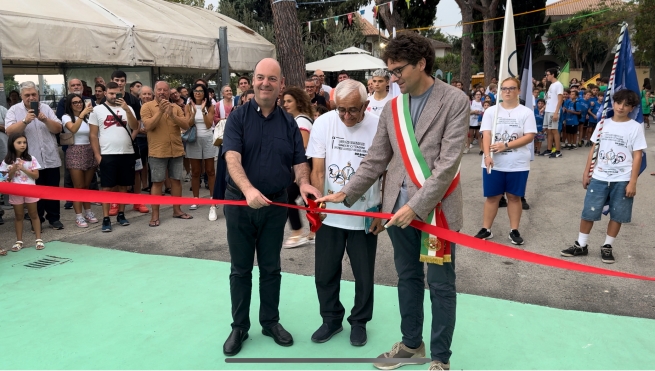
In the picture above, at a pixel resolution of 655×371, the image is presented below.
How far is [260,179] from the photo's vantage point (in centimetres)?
332

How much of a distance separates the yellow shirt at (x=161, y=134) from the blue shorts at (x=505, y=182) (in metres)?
3.93

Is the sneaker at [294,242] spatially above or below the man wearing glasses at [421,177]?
below

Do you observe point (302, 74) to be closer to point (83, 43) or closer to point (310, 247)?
point (83, 43)

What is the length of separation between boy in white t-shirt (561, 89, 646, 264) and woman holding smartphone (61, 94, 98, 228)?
592 centimetres

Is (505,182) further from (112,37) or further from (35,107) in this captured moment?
(112,37)

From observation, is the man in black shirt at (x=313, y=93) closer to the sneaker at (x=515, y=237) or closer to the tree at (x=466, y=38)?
the sneaker at (x=515, y=237)

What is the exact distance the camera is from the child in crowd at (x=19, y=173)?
5676mm

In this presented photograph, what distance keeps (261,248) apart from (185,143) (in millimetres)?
4577

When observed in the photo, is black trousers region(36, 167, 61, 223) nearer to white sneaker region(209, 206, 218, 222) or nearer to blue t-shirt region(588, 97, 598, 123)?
white sneaker region(209, 206, 218, 222)

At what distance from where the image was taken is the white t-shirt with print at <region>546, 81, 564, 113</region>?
12.3 metres

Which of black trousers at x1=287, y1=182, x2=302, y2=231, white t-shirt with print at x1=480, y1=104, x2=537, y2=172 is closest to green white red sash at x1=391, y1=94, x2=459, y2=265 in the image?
black trousers at x1=287, y1=182, x2=302, y2=231

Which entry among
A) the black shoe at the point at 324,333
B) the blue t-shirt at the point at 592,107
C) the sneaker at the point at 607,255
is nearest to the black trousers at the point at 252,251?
the black shoe at the point at 324,333

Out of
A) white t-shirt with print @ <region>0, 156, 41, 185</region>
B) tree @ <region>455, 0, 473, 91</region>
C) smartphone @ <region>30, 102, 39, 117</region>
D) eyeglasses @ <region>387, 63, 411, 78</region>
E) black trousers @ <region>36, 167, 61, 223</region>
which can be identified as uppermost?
tree @ <region>455, 0, 473, 91</region>

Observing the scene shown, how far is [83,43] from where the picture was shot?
8477mm
